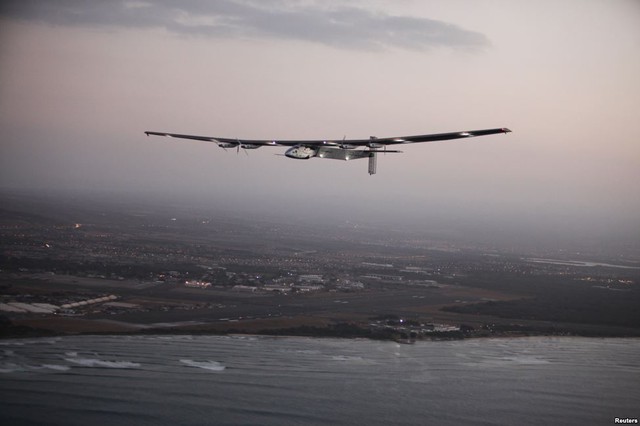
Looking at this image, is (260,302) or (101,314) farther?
(260,302)

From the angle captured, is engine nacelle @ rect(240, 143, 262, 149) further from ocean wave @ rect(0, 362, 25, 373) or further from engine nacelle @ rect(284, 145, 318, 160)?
ocean wave @ rect(0, 362, 25, 373)

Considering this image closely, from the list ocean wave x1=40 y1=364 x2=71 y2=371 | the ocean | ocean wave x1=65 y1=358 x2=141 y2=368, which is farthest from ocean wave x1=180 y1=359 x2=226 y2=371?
ocean wave x1=40 y1=364 x2=71 y2=371

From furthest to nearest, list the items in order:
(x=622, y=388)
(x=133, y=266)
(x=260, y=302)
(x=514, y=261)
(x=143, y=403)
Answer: (x=514, y=261)
(x=133, y=266)
(x=260, y=302)
(x=622, y=388)
(x=143, y=403)

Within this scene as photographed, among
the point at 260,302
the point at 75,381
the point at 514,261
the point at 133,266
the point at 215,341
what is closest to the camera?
the point at 75,381

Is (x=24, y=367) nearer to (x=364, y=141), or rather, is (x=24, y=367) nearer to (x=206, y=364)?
(x=206, y=364)

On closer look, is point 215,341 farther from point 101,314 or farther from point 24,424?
point 24,424

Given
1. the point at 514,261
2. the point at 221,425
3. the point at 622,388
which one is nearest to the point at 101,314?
the point at 221,425
